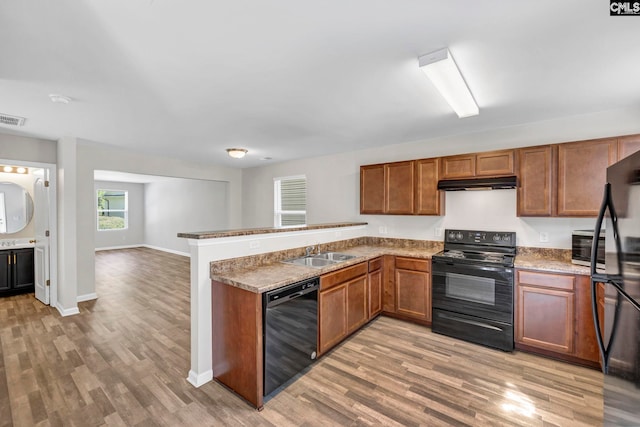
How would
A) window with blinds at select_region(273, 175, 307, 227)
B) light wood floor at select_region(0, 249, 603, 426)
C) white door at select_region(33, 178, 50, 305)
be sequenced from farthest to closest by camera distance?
window with blinds at select_region(273, 175, 307, 227) < white door at select_region(33, 178, 50, 305) < light wood floor at select_region(0, 249, 603, 426)

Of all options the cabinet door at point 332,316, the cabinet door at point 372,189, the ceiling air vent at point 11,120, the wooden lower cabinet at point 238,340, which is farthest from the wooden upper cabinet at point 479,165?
the ceiling air vent at point 11,120

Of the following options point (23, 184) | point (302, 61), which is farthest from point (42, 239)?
point (302, 61)

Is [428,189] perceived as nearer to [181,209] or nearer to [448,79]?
[448,79]

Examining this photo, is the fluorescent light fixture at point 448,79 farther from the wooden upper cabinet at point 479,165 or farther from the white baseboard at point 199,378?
the white baseboard at point 199,378

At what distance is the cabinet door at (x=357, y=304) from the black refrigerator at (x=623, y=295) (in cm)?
201

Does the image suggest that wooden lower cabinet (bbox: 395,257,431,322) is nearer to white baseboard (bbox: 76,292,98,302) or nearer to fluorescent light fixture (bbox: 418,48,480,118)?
fluorescent light fixture (bbox: 418,48,480,118)

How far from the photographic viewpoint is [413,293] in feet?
11.5

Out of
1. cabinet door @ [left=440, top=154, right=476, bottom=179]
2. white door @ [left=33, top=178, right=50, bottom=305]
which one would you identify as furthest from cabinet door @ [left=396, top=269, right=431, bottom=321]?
white door @ [left=33, top=178, right=50, bottom=305]

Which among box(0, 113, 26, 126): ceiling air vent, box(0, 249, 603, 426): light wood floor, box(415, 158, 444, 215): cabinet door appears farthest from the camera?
box(415, 158, 444, 215): cabinet door

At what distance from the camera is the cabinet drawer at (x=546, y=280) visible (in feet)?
8.62

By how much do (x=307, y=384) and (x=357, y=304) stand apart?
3.58 ft

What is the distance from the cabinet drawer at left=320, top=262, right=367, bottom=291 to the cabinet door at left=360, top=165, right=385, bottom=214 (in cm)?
114

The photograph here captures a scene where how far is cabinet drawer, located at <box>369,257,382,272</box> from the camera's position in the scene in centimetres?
351

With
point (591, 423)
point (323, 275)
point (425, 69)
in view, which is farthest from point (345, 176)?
point (591, 423)
